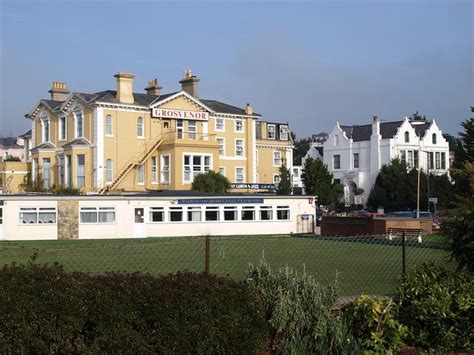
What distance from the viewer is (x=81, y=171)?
178 feet

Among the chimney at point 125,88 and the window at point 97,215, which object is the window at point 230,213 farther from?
the chimney at point 125,88

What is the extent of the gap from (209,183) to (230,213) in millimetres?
8995

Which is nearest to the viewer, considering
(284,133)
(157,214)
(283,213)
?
(157,214)

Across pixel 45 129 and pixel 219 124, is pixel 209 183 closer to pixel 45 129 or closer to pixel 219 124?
pixel 219 124

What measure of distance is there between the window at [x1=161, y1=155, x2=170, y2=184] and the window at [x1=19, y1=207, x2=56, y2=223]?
51.8 ft

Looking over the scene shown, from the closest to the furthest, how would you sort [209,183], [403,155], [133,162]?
[209,183] → [133,162] → [403,155]

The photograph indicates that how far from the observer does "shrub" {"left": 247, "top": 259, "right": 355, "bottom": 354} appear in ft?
25.6

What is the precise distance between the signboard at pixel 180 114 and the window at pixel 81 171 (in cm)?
673

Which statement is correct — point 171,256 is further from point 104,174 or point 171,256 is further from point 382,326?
point 104,174

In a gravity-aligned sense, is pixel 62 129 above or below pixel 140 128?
above

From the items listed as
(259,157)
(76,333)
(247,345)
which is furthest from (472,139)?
(259,157)

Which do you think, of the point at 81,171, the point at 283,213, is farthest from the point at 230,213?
the point at 81,171

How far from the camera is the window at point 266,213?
4519 centimetres

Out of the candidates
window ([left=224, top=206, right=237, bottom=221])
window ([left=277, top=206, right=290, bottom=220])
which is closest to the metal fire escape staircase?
window ([left=224, top=206, right=237, bottom=221])
